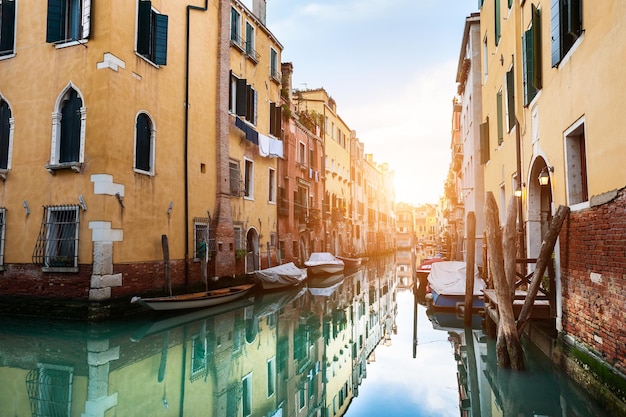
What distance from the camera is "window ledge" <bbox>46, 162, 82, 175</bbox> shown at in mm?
10789

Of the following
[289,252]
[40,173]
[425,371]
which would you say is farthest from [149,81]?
[289,252]

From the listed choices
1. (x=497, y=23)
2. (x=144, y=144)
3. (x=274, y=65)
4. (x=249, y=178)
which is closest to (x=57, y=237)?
(x=144, y=144)

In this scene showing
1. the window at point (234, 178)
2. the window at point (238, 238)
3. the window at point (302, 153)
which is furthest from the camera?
the window at point (302, 153)

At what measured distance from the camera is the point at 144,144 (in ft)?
39.8

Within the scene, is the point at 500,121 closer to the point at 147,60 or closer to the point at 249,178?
the point at 147,60

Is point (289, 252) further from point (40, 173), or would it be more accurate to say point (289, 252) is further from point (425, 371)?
Answer: point (425, 371)

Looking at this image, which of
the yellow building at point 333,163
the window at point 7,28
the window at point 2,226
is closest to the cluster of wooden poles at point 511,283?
the window at point 2,226

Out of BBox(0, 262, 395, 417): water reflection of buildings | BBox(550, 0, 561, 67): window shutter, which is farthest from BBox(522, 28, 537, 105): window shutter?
BBox(0, 262, 395, 417): water reflection of buildings

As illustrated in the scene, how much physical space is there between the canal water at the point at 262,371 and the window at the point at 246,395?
2 centimetres

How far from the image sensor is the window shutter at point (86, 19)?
11.0 metres

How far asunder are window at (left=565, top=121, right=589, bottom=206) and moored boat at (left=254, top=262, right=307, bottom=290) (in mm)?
11198

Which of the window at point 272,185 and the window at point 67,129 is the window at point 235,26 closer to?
the window at point 272,185

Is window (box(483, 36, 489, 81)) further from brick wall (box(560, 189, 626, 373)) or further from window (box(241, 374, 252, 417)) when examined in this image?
window (box(241, 374, 252, 417))

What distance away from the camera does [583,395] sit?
5.25 metres
